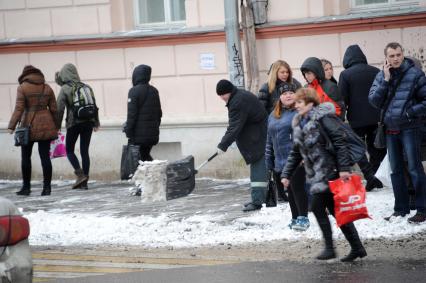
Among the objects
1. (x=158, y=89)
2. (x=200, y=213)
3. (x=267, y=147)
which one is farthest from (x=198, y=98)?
(x=267, y=147)

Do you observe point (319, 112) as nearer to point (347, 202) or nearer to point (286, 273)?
point (347, 202)

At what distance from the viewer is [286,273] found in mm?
8727

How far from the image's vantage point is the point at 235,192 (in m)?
14.1

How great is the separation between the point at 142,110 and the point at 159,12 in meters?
2.77

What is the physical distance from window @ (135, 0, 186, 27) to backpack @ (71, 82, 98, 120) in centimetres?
214

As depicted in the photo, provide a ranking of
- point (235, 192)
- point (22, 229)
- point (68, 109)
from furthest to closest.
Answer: point (68, 109)
point (235, 192)
point (22, 229)

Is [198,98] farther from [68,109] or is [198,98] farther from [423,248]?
[423,248]

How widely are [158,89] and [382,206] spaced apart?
546cm

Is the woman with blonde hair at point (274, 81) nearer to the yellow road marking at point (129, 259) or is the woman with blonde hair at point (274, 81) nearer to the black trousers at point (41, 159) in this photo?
the yellow road marking at point (129, 259)

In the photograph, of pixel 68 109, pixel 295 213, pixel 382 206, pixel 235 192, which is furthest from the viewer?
pixel 68 109

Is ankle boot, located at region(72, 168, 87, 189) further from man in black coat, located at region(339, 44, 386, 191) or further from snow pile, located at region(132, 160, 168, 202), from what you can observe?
man in black coat, located at region(339, 44, 386, 191)

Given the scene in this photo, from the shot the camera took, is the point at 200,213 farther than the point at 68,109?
No

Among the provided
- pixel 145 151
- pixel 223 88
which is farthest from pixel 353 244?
pixel 145 151

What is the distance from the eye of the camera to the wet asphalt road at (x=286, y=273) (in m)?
8.36
